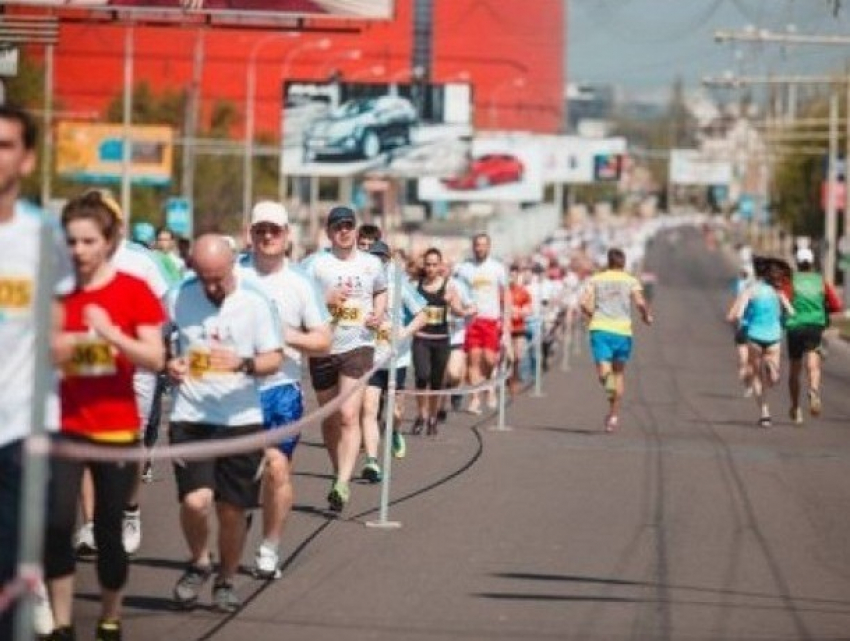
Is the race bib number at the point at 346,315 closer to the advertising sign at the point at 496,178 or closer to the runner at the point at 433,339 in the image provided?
the runner at the point at 433,339

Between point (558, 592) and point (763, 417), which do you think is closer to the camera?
point (558, 592)

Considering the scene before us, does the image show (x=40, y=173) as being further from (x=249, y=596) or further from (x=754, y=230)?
(x=754, y=230)

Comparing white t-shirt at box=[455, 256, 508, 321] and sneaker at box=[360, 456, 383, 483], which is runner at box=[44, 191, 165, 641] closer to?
sneaker at box=[360, 456, 383, 483]

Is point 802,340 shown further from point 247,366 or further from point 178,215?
point 178,215

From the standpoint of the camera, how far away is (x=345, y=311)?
57.4 ft

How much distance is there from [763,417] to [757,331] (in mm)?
898

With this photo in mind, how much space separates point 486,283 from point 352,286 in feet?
32.4

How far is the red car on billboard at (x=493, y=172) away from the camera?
10138 centimetres

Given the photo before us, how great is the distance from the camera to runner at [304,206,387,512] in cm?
1720

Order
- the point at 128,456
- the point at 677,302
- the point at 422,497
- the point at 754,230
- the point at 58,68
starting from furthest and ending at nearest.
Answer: the point at 754,230, the point at 58,68, the point at 677,302, the point at 422,497, the point at 128,456

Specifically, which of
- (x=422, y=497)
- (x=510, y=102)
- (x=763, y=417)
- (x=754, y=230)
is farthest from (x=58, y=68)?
(x=422, y=497)

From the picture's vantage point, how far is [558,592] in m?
13.0

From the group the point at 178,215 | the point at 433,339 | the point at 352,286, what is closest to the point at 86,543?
the point at 352,286

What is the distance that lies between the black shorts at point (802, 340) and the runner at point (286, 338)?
46.8ft
